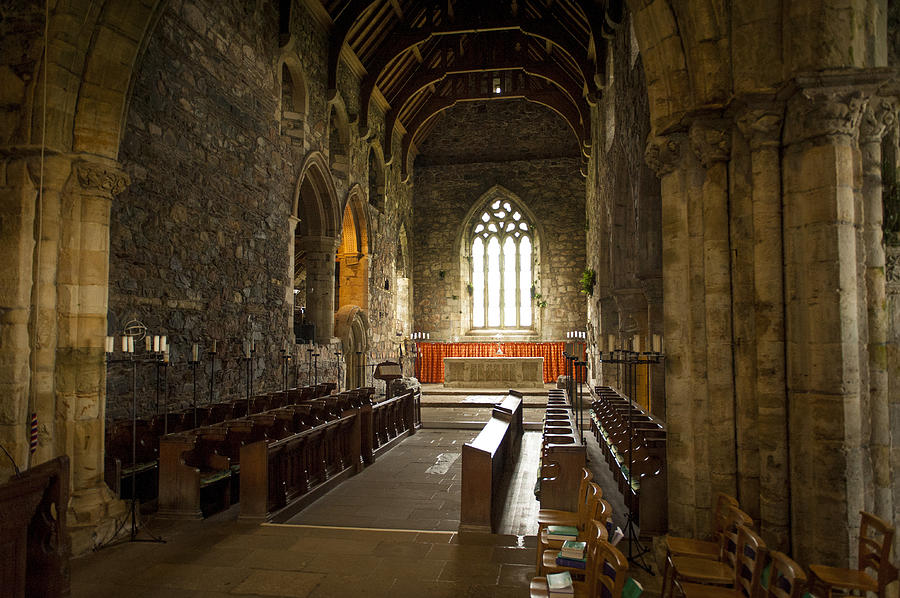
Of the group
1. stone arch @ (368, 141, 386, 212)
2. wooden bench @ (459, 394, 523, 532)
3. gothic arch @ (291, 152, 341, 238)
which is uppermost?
stone arch @ (368, 141, 386, 212)

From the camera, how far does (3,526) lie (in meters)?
2.52

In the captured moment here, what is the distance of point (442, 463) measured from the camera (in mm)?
7039

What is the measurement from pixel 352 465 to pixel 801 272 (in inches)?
194

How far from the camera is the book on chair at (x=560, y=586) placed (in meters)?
2.36

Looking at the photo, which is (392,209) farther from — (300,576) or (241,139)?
(300,576)

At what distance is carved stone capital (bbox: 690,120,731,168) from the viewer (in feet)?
11.1

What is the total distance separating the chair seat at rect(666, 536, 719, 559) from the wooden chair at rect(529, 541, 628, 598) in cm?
80

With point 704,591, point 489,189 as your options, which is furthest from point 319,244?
point 704,591

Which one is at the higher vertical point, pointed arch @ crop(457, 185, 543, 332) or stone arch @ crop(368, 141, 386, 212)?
stone arch @ crop(368, 141, 386, 212)

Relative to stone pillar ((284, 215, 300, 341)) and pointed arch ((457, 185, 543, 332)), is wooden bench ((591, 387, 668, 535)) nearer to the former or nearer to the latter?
stone pillar ((284, 215, 300, 341))

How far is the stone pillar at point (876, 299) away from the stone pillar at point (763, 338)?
0.38 metres

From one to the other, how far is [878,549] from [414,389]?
7.30m

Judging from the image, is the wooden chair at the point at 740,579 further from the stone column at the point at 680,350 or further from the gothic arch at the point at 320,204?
the gothic arch at the point at 320,204

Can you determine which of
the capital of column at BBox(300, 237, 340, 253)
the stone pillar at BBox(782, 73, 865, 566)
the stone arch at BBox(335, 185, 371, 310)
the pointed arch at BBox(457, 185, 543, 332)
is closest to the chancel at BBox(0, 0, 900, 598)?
the stone pillar at BBox(782, 73, 865, 566)
